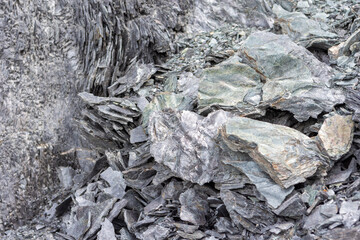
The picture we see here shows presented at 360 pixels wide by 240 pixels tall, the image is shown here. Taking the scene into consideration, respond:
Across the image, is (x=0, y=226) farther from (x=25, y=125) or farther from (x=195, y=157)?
(x=195, y=157)

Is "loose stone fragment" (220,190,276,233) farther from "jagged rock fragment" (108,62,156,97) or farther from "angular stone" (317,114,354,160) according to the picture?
"jagged rock fragment" (108,62,156,97)

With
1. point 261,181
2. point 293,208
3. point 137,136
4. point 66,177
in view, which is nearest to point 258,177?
point 261,181

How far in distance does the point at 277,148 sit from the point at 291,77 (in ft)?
7.79

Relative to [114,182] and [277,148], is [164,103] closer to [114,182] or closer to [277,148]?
[114,182]

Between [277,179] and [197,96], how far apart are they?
10.4 feet

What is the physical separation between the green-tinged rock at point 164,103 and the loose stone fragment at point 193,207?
8.22 ft

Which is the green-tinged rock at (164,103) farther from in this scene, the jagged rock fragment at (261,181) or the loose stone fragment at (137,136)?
the jagged rock fragment at (261,181)

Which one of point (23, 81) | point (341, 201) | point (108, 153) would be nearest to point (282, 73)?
point (341, 201)

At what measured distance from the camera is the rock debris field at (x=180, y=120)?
21.7 ft

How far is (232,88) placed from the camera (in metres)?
8.56

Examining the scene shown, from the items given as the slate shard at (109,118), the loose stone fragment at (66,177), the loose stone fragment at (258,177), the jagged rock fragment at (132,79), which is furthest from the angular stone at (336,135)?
the loose stone fragment at (66,177)

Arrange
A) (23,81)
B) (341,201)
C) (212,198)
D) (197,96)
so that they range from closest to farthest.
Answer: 1. (341,201)
2. (212,198)
3. (197,96)
4. (23,81)

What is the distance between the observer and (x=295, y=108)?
24.9ft

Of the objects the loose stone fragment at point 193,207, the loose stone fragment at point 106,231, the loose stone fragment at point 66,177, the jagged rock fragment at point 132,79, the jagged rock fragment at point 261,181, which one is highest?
the jagged rock fragment at point 132,79
